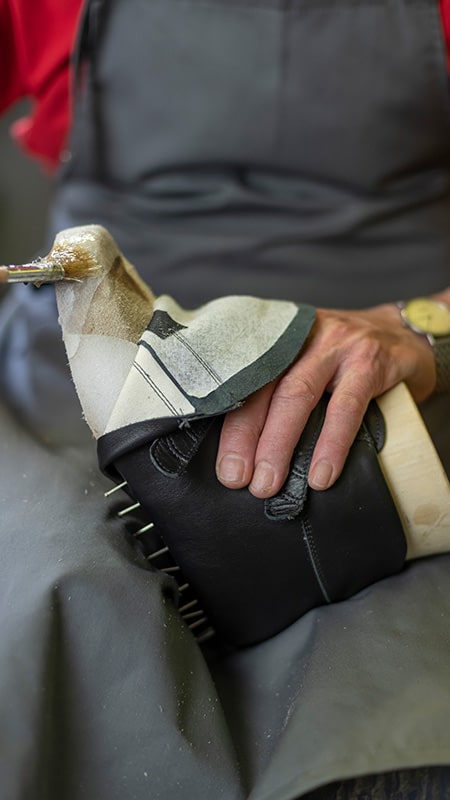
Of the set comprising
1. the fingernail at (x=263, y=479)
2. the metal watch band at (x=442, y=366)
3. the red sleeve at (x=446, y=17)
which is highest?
the red sleeve at (x=446, y=17)

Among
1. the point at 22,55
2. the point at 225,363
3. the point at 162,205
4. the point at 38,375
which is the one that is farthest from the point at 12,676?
the point at 22,55

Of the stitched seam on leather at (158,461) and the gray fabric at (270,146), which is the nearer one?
the stitched seam on leather at (158,461)

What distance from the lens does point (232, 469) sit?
1.63 feet

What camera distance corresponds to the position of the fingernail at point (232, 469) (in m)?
0.50

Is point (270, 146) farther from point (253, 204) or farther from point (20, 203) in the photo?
point (20, 203)

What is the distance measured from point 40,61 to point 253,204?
0.28 meters

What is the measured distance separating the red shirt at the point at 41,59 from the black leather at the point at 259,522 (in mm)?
520

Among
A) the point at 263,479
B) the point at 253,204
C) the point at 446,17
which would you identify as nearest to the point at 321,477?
the point at 263,479

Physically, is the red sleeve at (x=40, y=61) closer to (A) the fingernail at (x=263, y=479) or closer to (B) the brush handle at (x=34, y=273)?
(B) the brush handle at (x=34, y=273)

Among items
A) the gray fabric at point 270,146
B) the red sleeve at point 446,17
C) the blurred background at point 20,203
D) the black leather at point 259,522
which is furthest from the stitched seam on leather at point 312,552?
the blurred background at point 20,203

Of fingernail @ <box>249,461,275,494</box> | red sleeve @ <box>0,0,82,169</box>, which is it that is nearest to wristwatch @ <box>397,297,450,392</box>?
fingernail @ <box>249,461,275,494</box>

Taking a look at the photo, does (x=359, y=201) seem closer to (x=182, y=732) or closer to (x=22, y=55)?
(x=22, y=55)

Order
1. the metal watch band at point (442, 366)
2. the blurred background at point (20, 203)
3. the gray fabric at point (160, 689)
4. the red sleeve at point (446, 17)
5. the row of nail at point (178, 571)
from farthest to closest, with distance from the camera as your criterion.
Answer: the blurred background at point (20, 203)
the red sleeve at point (446, 17)
the metal watch band at point (442, 366)
the row of nail at point (178, 571)
the gray fabric at point (160, 689)

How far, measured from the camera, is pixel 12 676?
44 centimetres
